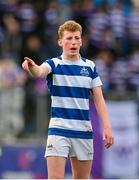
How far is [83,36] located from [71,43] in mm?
8869

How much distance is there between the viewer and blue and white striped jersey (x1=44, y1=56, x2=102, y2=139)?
8797mm

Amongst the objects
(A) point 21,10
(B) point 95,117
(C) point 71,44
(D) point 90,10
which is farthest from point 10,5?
(C) point 71,44

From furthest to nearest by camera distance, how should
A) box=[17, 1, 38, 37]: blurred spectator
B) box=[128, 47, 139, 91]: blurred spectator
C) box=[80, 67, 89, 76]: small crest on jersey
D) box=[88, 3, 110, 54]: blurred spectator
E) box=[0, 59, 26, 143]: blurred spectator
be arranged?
box=[88, 3, 110, 54]: blurred spectator
box=[17, 1, 38, 37]: blurred spectator
box=[128, 47, 139, 91]: blurred spectator
box=[0, 59, 26, 143]: blurred spectator
box=[80, 67, 89, 76]: small crest on jersey

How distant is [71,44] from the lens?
8.77 m

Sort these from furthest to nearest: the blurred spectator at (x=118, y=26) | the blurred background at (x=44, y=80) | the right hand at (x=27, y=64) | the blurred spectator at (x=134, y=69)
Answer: the blurred spectator at (x=118, y=26), the blurred spectator at (x=134, y=69), the blurred background at (x=44, y=80), the right hand at (x=27, y=64)

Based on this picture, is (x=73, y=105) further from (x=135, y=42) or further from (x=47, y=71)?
(x=135, y=42)

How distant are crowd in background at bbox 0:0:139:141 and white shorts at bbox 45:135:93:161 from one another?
681 cm

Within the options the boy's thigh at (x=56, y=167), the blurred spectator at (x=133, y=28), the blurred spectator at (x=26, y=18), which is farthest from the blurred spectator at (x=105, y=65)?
the boy's thigh at (x=56, y=167)

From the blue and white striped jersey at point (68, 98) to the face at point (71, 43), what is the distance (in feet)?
0.34

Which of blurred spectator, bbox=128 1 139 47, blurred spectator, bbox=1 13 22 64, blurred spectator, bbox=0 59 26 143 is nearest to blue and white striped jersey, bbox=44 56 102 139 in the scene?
blurred spectator, bbox=0 59 26 143

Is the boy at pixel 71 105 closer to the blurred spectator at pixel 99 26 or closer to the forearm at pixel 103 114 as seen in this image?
the forearm at pixel 103 114

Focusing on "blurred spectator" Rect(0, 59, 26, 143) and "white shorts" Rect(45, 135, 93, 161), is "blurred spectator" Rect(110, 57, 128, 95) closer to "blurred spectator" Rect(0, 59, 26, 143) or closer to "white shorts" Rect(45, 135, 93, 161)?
"blurred spectator" Rect(0, 59, 26, 143)

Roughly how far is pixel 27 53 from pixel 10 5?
3.97 ft

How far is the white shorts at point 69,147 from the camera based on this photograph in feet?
28.5
